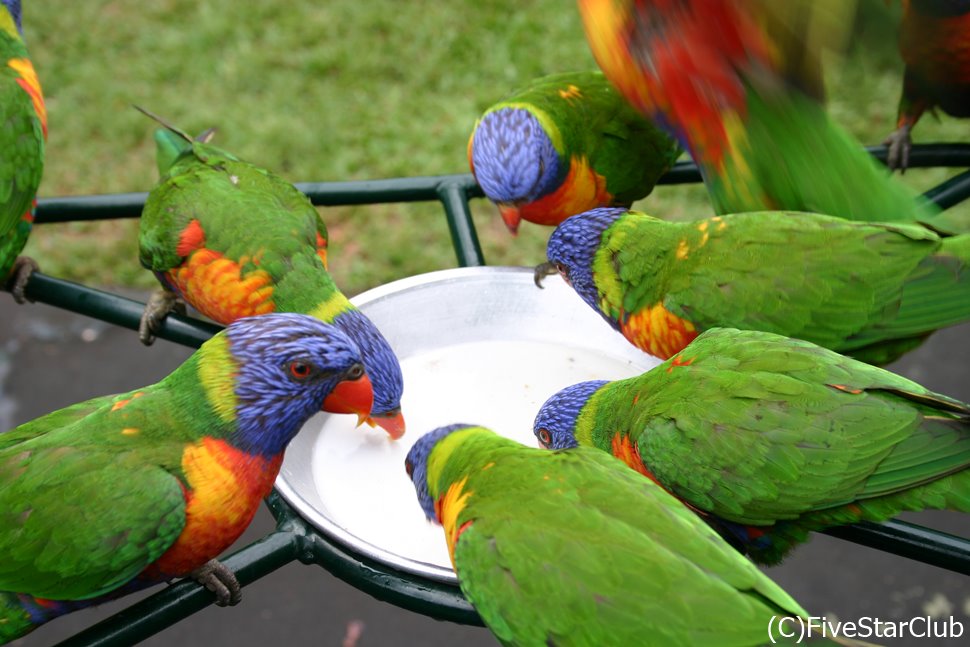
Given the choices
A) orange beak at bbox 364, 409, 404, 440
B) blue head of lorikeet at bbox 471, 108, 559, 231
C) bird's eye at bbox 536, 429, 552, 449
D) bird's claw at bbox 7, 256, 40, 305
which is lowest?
bird's eye at bbox 536, 429, 552, 449

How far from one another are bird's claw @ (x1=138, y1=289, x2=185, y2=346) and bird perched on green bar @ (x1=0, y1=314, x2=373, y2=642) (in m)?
0.42

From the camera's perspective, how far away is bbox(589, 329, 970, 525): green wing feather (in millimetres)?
1477

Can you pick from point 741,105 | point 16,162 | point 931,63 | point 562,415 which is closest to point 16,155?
point 16,162

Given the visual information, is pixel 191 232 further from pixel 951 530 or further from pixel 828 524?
pixel 951 530

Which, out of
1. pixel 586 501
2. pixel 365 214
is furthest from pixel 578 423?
pixel 365 214

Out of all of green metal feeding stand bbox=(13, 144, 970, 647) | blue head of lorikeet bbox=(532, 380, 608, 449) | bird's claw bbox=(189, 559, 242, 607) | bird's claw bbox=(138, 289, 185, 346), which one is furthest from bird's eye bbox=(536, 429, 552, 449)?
bird's claw bbox=(138, 289, 185, 346)

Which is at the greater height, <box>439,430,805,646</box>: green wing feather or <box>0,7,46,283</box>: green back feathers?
<box>0,7,46,283</box>: green back feathers

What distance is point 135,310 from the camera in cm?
189

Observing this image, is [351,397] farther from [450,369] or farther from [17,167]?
[17,167]

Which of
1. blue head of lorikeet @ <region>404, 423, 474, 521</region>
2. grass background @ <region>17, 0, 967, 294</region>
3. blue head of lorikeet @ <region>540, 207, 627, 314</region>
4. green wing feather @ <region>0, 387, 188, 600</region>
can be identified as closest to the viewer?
green wing feather @ <region>0, 387, 188, 600</region>

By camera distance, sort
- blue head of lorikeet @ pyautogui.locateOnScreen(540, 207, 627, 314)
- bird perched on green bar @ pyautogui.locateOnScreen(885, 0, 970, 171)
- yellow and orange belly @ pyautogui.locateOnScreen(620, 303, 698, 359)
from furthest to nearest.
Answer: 1. bird perched on green bar @ pyautogui.locateOnScreen(885, 0, 970, 171)
2. blue head of lorikeet @ pyautogui.locateOnScreen(540, 207, 627, 314)
3. yellow and orange belly @ pyautogui.locateOnScreen(620, 303, 698, 359)

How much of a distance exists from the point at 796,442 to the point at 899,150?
1485mm

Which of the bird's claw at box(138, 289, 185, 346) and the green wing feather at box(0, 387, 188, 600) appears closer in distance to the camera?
the green wing feather at box(0, 387, 188, 600)

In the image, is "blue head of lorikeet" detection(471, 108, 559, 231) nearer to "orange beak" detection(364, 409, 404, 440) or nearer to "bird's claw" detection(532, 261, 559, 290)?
"bird's claw" detection(532, 261, 559, 290)
